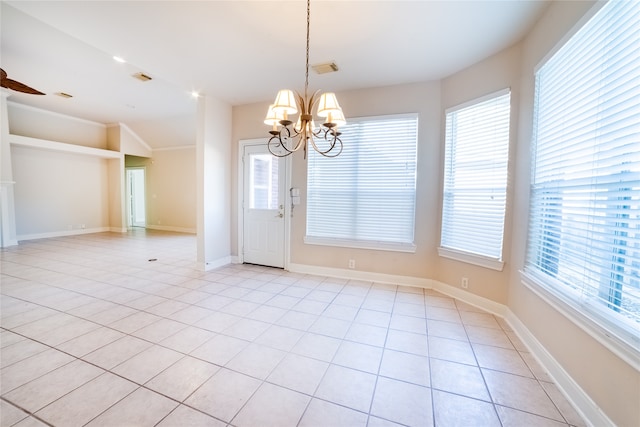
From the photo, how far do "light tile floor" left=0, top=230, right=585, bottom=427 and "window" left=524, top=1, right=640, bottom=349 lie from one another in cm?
76

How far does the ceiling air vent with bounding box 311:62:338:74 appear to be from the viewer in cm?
308

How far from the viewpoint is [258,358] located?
2.05 m

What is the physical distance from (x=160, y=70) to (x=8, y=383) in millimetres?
3385

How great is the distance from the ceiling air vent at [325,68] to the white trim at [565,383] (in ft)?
10.9

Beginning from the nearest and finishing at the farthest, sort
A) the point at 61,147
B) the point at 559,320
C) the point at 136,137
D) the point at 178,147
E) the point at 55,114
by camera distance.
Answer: the point at 559,320
the point at 61,147
the point at 55,114
the point at 136,137
the point at 178,147

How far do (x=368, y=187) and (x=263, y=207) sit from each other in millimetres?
1891

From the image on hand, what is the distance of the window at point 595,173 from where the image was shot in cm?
133

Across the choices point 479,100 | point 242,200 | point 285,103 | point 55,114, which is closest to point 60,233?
point 55,114

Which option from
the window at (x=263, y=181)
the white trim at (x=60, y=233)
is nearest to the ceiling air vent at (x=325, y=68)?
the window at (x=263, y=181)

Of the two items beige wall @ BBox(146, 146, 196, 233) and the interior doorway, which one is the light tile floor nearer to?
beige wall @ BBox(146, 146, 196, 233)

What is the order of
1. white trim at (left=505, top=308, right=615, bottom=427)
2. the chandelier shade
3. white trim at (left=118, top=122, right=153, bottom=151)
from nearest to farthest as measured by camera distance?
white trim at (left=505, top=308, right=615, bottom=427) < the chandelier shade < white trim at (left=118, top=122, right=153, bottom=151)

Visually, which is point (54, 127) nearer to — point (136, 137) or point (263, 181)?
point (136, 137)

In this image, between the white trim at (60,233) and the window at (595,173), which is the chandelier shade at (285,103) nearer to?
the window at (595,173)

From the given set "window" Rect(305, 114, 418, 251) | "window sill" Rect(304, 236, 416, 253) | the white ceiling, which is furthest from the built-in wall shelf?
"window sill" Rect(304, 236, 416, 253)
